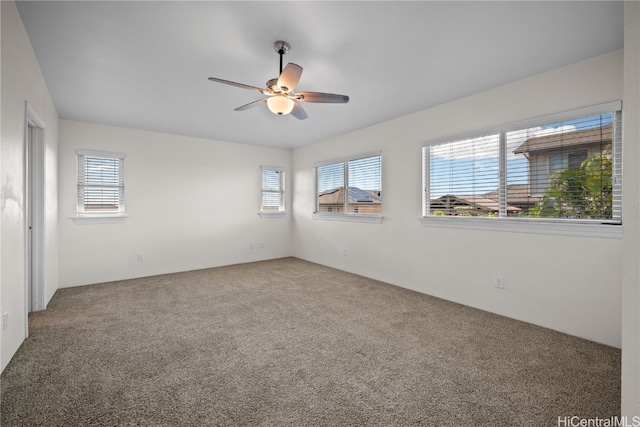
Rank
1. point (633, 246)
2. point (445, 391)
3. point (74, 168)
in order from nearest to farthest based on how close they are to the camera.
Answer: point (633, 246)
point (445, 391)
point (74, 168)

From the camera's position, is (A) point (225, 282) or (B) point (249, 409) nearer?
(B) point (249, 409)

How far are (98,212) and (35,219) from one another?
4.77 ft

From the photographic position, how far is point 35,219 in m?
3.27

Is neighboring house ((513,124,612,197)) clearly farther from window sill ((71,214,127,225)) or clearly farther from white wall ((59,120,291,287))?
window sill ((71,214,127,225))

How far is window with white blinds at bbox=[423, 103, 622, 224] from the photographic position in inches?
103

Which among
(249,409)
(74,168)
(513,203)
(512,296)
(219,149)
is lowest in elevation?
(249,409)

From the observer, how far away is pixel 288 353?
242 centimetres

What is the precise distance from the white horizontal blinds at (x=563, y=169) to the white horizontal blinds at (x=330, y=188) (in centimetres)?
286

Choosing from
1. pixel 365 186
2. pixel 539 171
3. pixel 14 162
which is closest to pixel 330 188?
pixel 365 186

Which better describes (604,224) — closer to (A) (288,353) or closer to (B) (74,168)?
(A) (288,353)

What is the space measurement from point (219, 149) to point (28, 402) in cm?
467

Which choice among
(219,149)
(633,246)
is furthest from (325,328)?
(219,149)

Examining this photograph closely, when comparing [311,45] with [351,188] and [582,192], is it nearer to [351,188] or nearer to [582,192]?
[582,192]

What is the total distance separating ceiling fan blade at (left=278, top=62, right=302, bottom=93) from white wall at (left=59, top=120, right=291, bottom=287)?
3.62 metres
